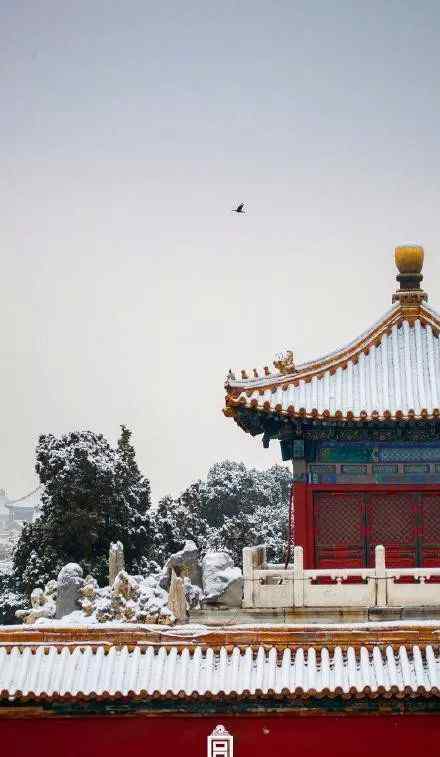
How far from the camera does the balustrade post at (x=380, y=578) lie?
78.3 feet

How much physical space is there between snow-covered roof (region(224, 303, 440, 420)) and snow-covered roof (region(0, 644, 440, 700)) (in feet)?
15.2

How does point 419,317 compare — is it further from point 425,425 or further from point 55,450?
point 55,450

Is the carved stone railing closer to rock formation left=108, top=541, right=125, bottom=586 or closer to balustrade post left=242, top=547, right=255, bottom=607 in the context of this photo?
balustrade post left=242, top=547, right=255, bottom=607

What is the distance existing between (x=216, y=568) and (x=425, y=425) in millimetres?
4432

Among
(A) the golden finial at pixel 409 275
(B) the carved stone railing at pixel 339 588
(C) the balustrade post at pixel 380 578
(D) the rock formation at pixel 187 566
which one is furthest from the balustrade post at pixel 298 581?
(A) the golden finial at pixel 409 275

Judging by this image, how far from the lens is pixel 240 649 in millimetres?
22109

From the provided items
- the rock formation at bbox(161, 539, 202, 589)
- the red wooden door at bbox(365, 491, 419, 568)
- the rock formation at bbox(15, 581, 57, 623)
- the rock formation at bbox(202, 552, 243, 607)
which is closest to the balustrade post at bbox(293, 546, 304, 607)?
the rock formation at bbox(202, 552, 243, 607)

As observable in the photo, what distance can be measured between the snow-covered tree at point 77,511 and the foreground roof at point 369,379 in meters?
30.3

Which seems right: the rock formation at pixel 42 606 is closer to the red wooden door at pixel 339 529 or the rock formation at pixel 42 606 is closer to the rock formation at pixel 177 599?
the rock formation at pixel 177 599

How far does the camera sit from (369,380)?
26219mm

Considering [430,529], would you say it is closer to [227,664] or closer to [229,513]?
[227,664]

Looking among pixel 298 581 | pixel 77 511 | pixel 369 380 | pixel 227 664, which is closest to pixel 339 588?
pixel 298 581

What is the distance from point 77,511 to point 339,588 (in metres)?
33.5

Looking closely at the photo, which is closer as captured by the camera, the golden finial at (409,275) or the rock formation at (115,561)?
the rock formation at (115,561)
